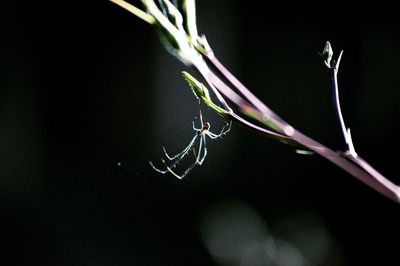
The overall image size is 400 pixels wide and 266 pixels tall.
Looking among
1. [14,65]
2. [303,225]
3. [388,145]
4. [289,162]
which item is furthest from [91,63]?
[388,145]

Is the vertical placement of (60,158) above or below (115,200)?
above

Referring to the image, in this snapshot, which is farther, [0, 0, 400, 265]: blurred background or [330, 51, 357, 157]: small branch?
[0, 0, 400, 265]: blurred background

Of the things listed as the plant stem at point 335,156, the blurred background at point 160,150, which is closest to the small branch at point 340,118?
the plant stem at point 335,156

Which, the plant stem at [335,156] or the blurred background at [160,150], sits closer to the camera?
the plant stem at [335,156]

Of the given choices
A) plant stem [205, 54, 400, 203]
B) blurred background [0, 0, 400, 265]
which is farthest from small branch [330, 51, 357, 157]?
blurred background [0, 0, 400, 265]

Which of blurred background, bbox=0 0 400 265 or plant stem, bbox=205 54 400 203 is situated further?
blurred background, bbox=0 0 400 265

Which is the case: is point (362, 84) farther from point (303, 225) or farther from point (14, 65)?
point (14, 65)

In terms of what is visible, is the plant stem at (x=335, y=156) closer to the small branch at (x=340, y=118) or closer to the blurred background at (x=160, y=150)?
the small branch at (x=340, y=118)

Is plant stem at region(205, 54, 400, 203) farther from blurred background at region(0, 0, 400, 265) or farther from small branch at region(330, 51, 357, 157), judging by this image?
blurred background at region(0, 0, 400, 265)
